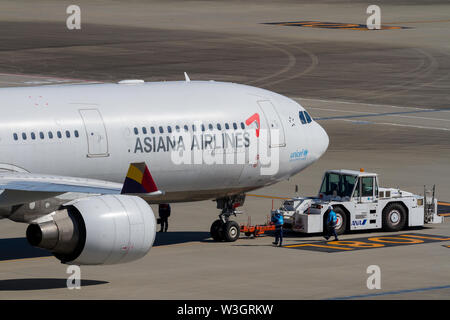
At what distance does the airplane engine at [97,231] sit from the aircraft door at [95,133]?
6.35 m

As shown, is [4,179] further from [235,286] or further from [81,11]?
[81,11]

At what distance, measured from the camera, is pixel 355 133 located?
7981 cm

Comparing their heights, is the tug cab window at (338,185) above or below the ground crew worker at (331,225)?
above

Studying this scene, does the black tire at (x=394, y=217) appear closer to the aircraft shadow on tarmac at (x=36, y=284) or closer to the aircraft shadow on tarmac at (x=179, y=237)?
the aircraft shadow on tarmac at (x=179, y=237)

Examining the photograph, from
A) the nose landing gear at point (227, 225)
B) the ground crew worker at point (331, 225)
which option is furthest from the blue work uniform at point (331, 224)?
the nose landing gear at point (227, 225)

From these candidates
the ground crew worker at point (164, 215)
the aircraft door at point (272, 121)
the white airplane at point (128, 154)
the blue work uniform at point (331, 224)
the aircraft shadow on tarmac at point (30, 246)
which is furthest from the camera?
the ground crew worker at point (164, 215)

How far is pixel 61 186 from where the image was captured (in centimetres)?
3678

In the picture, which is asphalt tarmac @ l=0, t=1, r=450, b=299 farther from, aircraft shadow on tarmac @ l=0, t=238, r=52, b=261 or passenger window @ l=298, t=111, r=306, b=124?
passenger window @ l=298, t=111, r=306, b=124

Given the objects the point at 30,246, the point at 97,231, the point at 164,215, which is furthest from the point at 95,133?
the point at 164,215

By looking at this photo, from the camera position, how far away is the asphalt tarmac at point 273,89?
3984 cm

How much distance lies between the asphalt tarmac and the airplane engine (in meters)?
2.39

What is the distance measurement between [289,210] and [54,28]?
95.8m

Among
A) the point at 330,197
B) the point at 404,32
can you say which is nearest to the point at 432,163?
the point at 330,197

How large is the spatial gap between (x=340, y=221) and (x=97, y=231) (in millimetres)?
16604
